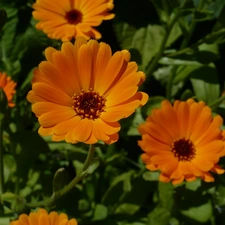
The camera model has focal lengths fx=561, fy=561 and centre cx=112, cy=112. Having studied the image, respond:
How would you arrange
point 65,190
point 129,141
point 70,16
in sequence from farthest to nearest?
point 129,141
point 70,16
point 65,190

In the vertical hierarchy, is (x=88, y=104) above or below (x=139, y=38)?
below

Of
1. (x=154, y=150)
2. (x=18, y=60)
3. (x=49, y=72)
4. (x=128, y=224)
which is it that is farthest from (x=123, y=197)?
(x=49, y=72)

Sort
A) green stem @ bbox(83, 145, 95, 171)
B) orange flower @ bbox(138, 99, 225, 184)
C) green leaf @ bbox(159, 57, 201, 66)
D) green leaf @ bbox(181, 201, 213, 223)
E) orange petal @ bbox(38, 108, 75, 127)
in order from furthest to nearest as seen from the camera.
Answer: green leaf @ bbox(159, 57, 201, 66) → green leaf @ bbox(181, 201, 213, 223) → orange flower @ bbox(138, 99, 225, 184) → green stem @ bbox(83, 145, 95, 171) → orange petal @ bbox(38, 108, 75, 127)

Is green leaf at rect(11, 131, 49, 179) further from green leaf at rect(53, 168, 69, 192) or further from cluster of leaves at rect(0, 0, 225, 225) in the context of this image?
green leaf at rect(53, 168, 69, 192)

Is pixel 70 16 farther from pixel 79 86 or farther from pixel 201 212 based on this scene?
pixel 201 212

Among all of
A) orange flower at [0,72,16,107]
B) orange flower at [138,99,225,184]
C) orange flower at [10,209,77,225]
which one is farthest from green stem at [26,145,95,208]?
orange flower at [0,72,16,107]

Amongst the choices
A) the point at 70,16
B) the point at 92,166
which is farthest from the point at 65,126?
the point at 70,16
